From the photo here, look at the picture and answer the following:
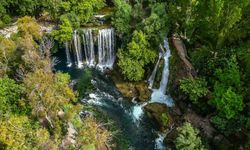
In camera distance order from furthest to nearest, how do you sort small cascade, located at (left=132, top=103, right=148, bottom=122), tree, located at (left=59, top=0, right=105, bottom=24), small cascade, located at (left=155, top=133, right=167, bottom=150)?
tree, located at (left=59, top=0, right=105, bottom=24)
small cascade, located at (left=132, top=103, right=148, bottom=122)
small cascade, located at (left=155, top=133, right=167, bottom=150)

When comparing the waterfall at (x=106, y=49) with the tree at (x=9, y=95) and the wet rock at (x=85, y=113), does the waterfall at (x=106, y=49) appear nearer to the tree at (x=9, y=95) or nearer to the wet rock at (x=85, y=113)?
the wet rock at (x=85, y=113)

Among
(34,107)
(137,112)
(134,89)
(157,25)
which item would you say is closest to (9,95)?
(34,107)

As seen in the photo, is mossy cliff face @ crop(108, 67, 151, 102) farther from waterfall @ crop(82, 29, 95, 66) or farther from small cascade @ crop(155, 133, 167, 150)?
waterfall @ crop(82, 29, 95, 66)

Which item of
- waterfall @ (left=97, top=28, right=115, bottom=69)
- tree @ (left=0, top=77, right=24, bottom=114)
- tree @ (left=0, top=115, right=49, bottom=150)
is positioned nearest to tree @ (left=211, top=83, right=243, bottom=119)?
tree @ (left=0, top=115, right=49, bottom=150)

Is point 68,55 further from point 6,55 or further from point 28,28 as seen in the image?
point 6,55

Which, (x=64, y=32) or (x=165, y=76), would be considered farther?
(x=64, y=32)

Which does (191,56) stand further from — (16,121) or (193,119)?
(16,121)
